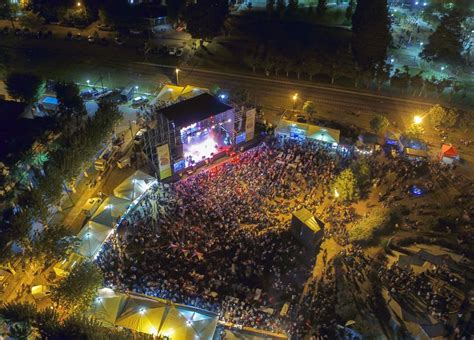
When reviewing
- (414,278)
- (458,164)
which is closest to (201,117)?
(414,278)

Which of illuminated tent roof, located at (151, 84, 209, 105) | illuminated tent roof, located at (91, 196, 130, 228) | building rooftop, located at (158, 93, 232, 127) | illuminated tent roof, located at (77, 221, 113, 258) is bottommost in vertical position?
illuminated tent roof, located at (77, 221, 113, 258)

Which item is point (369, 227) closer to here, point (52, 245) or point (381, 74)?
point (52, 245)

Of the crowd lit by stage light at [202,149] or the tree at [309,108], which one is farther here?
the tree at [309,108]

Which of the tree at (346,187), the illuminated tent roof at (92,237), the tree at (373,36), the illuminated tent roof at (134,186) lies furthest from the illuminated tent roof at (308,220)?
the tree at (373,36)

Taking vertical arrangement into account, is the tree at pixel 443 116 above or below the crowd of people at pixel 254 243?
above

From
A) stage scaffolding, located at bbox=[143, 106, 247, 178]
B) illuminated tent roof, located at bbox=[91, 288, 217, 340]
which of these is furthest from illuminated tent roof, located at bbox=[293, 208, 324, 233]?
stage scaffolding, located at bbox=[143, 106, 247, 178]

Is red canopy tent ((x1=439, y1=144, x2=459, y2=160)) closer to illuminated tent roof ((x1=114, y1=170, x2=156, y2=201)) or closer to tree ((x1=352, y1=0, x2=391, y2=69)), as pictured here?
tree ((x1=352, y1=0, x2=391, y2=69))

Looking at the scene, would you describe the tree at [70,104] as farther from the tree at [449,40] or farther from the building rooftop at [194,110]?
the tree at [449,40]
